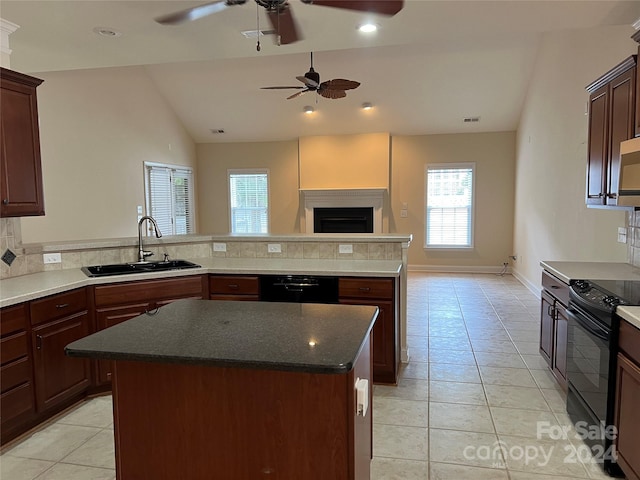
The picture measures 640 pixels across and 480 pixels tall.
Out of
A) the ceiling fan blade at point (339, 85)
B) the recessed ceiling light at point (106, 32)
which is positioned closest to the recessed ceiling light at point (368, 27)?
the ceiling fan blade at point (339, 85)

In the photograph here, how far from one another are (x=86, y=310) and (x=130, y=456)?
5.80 feet

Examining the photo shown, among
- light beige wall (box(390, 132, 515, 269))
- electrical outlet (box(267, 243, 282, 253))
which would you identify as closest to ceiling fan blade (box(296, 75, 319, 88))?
electrical outlet (box(267, 243, 282, 253))

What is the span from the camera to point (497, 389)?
317cm

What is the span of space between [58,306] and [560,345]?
3.39 meters

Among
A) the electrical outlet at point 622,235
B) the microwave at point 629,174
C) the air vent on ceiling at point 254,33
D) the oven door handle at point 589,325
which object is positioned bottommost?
the oven door handle at point 589,325

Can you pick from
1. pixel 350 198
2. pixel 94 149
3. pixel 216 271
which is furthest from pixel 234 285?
pixel 350 198

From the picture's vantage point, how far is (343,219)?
828 cm

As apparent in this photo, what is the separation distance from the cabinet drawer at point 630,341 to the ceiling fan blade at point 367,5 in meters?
1.87

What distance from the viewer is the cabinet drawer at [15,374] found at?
2447mm

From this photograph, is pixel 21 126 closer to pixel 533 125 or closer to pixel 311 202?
pixel 311 202

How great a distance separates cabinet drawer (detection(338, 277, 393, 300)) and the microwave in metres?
1.53

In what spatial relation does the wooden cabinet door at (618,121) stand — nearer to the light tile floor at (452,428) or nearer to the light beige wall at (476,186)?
the light tile floor at (452,428)

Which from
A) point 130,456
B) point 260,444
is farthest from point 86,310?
point 260,444

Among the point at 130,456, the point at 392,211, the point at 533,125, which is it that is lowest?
the point at 130,456
